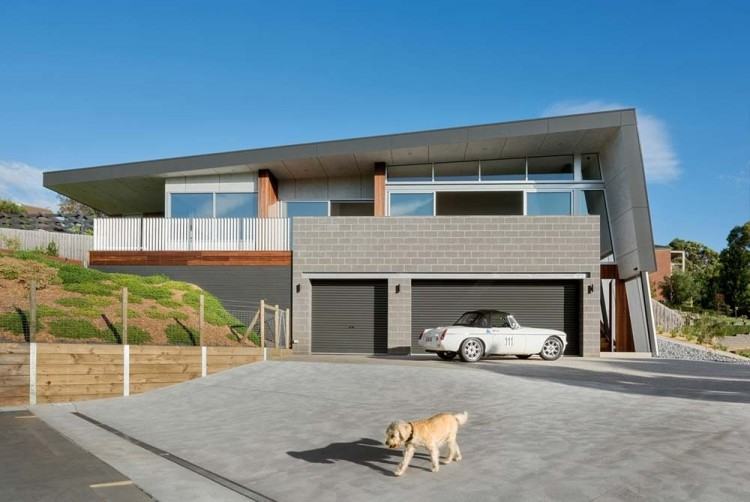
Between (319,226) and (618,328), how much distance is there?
10801 mm

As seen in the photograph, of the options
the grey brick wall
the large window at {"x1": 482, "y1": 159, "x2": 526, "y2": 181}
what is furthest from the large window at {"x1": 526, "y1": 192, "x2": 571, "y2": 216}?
the grey brick wall

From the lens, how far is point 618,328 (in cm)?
2128

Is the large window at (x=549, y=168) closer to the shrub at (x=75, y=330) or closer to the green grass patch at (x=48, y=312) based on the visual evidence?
the shrub at (x=75, y=330)

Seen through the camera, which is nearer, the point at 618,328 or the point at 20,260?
the point at 20,260

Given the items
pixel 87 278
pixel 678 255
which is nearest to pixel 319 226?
pixel 87 278

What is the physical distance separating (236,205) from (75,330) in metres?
11.3

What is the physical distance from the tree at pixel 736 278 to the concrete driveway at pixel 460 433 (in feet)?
119

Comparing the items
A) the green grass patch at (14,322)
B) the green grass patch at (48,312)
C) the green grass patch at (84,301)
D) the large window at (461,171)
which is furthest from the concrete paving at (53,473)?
the large window at (461,171)

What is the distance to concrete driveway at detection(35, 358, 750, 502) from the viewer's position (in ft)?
17.7

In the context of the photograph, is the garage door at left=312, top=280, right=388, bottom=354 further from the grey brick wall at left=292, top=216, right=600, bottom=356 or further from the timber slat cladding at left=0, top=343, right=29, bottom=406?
the timber slat cladding at left=0, top=343, right=29, bottom=406

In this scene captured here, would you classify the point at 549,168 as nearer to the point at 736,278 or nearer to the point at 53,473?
the point at 53,473

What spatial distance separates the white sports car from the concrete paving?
31.2ft

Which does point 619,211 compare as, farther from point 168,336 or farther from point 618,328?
point 168,336

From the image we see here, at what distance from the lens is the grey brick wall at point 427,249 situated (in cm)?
1966
